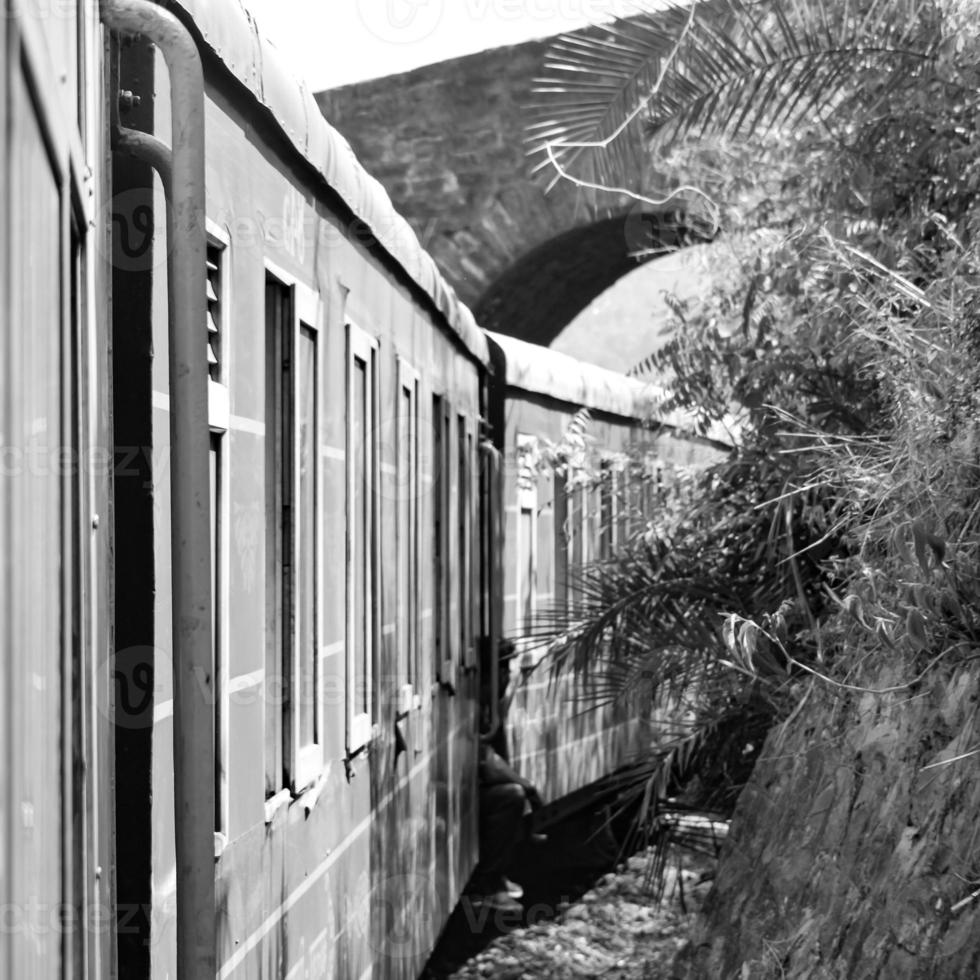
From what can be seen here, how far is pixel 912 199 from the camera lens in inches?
262

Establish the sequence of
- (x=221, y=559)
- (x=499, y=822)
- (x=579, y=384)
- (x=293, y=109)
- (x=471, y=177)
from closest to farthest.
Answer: (x=221, y=559) < (x=293, y=109) < (x=499, y=822) < (x=579, y=384) < (x=471, y=177)

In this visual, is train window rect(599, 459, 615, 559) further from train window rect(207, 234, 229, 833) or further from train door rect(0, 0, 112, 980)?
train door rect(0, 0, 112, 980)

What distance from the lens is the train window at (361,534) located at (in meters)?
4.90

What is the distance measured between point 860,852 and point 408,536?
2.63 metres

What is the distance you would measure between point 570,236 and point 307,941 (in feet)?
36.3

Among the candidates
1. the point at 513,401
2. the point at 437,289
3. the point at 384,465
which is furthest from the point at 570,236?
the point at 384,465

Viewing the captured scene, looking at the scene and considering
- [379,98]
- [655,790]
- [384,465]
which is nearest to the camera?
[384,465]

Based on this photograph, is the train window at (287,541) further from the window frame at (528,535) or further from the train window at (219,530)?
the window frame at (528,535)

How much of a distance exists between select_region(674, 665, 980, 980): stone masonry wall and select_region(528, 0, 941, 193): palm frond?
2924 mm

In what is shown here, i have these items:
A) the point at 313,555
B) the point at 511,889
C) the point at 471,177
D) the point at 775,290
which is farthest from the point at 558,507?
the point at 313,555

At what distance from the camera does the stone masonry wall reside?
147 inches

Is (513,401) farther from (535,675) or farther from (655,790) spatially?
(655,790)

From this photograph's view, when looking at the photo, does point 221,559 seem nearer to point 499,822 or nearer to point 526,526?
point 499,822

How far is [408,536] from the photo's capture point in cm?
638
